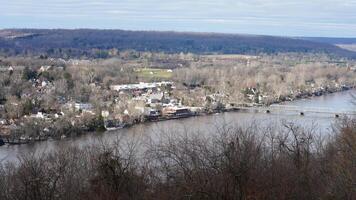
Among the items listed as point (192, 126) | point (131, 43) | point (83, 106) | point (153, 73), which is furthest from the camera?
point (131, 43)

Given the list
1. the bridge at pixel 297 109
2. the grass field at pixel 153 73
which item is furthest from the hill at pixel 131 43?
the bridge at pixel 297 109

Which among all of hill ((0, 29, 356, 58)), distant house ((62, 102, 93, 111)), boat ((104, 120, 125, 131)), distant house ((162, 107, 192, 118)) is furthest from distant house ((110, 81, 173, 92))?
hill ((0, 29, 356, 58))

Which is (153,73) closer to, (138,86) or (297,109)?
(138,86)

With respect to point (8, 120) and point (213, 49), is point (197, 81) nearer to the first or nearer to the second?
point (8, 120)

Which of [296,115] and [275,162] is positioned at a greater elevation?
[275,162]

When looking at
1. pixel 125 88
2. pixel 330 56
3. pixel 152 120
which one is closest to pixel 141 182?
pixel 152 120

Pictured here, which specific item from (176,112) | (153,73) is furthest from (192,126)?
(153,73)

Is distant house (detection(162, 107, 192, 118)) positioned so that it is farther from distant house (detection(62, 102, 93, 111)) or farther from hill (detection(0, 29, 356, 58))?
hill (detection(0, 29, 356, 58))
